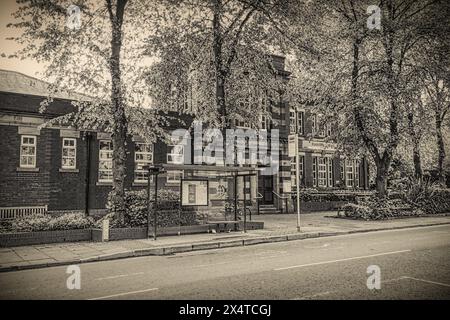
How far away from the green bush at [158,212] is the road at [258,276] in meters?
4.15

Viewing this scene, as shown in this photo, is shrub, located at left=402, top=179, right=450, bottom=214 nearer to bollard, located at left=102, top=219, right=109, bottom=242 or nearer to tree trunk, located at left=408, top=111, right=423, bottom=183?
tree trunk, located at left=408, top=111, right=423, bottom=183

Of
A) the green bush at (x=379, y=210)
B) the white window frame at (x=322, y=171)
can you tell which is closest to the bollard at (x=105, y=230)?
the green bush at (x=379, y=210)

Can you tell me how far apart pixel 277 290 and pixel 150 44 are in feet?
44.7

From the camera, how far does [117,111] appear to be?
14273 millimetres

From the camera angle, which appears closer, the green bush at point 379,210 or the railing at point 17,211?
the railing at point 17,211

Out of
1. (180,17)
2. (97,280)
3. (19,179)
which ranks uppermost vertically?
(180,17)

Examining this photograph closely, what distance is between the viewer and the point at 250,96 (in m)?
20.4

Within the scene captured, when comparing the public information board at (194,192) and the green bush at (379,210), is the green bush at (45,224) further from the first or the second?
the green bush at (379,210)

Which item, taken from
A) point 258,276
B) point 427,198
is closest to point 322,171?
point 427,198

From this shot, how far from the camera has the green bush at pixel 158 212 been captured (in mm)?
14289

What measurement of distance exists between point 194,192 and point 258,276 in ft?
25.1

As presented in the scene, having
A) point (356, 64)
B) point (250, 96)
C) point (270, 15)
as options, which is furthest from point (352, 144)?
point (270, 15)

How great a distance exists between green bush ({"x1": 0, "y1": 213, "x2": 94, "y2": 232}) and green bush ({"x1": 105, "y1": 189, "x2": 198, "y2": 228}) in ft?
2.18
